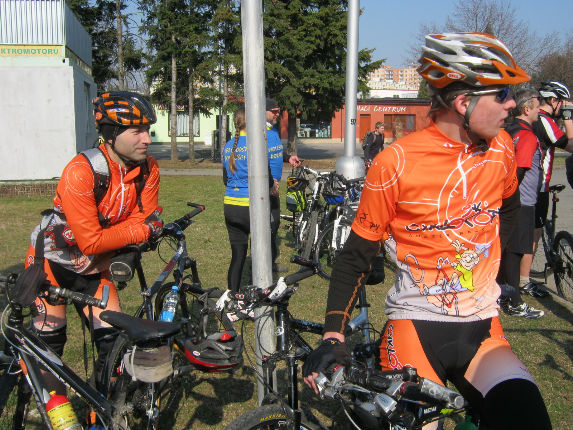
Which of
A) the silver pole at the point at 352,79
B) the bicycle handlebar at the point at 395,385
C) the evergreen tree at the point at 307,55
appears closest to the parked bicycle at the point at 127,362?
the bicycle handlebar at the point at 395,385

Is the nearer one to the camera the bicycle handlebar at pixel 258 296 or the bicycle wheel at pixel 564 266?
the bicycle handlebar at pixel 258 296

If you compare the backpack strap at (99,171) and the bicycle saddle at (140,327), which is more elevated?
the backpack strap at (99,171)

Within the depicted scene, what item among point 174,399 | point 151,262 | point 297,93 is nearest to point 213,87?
point 297,93

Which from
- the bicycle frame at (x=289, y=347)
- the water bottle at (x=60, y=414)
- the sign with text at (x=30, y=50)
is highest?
the sign with text at (x=30, y=50)

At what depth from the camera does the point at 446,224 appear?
210cm

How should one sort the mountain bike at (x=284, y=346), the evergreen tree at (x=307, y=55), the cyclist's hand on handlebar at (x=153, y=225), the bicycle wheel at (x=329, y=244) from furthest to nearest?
the evergreen tree at (x=307, y=55) → the bicycle wheel at (x=329, y=244) → the cyclist's hand on handlebar at (x=153, y=225) → the mountain bike at (x=284, y=346)

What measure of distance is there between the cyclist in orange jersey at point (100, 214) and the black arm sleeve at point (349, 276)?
156 cm

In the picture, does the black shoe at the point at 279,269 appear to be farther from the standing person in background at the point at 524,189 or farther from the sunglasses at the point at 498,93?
the sunglasses at the point at 498,93

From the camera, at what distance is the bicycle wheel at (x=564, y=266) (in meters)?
6.16

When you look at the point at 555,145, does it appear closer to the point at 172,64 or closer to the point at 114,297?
the point at 114,297

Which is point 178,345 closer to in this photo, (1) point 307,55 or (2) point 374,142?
(2) point 374,142

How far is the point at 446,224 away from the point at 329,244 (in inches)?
216

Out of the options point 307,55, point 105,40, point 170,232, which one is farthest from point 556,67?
point 170,232

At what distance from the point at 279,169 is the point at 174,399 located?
296cm
